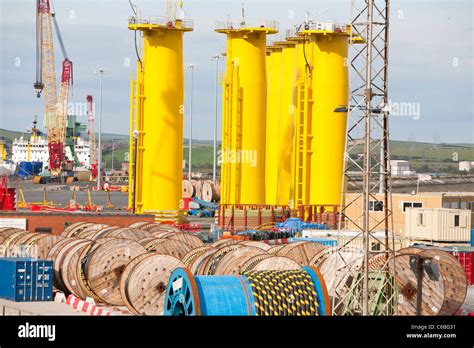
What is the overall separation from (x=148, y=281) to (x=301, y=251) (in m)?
6.32

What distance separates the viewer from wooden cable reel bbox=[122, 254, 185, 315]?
33.6 metres

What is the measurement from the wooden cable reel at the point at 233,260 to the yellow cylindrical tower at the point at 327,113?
3008 cm

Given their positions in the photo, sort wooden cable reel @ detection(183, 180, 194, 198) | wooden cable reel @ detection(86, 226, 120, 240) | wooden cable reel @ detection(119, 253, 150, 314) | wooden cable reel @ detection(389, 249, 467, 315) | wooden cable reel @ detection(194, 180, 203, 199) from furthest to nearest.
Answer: wooden cable reel @ detection(194, 180, 203, 199) → wooden cable reel @ detection(183, 180, 194, 198) → wooden cable reel @ detection(86, 226, 120, 240) → wooden cable reel @ detection(119, 253, 150, 314) → wooden cable reel @ detection(389, 249, 467, 315)

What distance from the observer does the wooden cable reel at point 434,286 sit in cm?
3194

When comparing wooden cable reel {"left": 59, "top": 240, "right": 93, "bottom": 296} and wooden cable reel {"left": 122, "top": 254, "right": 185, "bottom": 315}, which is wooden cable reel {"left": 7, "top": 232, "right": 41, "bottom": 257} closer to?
wooden cable reel {"left": 59, "top": 240, "right": 93, "bottom": 296}

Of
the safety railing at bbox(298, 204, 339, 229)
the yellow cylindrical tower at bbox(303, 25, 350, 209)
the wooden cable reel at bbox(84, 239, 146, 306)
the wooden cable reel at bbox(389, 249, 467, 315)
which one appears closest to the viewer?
the wooden cable reel at bbox(389, 249, 467, 315)

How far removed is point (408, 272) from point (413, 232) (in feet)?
48.0

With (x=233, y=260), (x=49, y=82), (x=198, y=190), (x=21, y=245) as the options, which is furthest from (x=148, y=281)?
(x=49, y=82)

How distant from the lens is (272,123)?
75.4 meters

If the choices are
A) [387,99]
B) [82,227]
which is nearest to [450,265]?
[387,99]

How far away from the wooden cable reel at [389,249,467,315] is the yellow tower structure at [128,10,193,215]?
30958 millimetres

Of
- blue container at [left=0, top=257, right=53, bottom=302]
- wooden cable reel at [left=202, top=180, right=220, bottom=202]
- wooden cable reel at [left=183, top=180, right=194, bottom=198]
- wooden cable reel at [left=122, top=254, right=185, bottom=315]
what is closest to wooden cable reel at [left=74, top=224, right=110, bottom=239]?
blue container at [left=0, top=257, right=53, bottom=302]

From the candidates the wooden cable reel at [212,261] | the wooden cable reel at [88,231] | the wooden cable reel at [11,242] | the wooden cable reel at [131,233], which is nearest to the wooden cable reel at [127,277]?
the wooden cable reel at [212,261]
